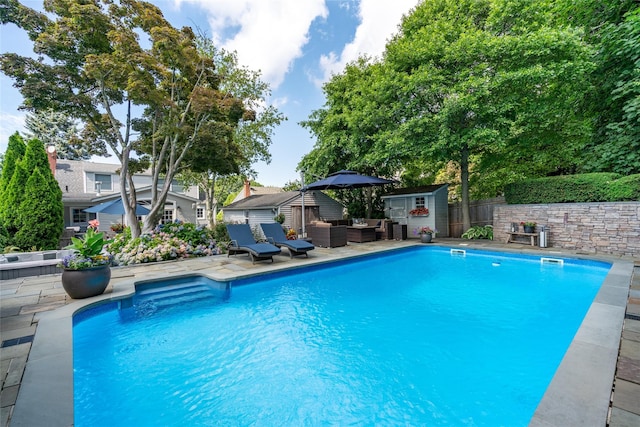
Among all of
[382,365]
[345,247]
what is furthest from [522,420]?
[345,247]

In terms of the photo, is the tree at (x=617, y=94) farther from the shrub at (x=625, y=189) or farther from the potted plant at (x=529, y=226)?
the potted plant at (x=529, y=226)

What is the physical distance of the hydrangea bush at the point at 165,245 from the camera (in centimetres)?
765

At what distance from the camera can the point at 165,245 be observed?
8109 millimetres

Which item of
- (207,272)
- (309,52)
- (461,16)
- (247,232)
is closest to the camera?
(207,272)

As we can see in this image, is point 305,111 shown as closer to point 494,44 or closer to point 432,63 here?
point 432,63

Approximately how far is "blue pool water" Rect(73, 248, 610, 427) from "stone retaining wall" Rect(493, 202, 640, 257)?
3.38 meters

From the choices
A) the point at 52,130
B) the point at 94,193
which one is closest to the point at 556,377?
the point at 94,193

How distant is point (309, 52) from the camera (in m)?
13.7

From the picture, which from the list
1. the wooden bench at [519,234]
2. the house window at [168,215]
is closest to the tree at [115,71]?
the house window at [168,215]

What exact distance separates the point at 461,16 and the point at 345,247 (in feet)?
35.7

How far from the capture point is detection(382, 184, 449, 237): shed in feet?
41.6

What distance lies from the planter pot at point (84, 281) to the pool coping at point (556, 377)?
23.8 inches

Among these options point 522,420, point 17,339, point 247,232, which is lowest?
point 522,420

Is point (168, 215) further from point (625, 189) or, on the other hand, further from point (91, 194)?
point (625, 189)
